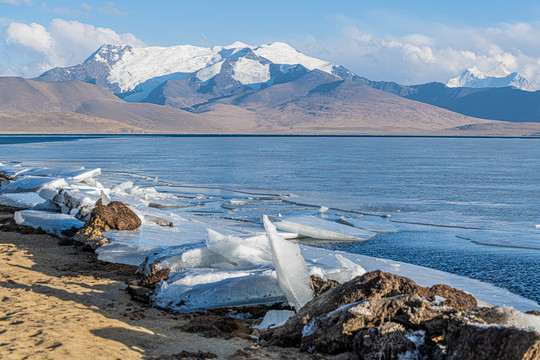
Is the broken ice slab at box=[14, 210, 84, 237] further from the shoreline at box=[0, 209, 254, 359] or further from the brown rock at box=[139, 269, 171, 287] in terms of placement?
the brown rock at box=[139, 269, 171, 287]

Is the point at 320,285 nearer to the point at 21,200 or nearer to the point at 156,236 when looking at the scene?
the point at 156,236

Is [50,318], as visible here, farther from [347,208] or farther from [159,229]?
[347,208]

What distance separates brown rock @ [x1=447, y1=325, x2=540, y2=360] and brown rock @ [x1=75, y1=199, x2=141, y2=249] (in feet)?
24.8

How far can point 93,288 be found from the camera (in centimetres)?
712

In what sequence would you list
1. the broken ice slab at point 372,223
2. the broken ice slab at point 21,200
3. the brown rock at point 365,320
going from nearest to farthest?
the brown rock at point 365,320, the broken ice slab at point 372,223, the broken ice slab at point 21,200

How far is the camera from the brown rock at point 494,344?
11.9 feet

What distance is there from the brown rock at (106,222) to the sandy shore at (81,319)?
172 cm

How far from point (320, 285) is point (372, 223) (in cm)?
795

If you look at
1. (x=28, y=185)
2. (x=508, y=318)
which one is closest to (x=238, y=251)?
(x=508, y=318)

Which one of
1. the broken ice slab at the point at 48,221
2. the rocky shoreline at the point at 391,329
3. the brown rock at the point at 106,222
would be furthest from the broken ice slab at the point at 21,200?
the rocky shoreline at the point at 391,329

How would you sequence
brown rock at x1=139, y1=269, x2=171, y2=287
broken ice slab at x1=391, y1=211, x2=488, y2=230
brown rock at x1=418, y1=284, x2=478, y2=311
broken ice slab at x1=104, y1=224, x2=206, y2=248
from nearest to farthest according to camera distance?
1. brown rock at x1=418, y1=284, x2=478, y2=311
2. brown rock at x1=139, y1=269, x2=171, y2=287
3. broken ice slab at x1=104, y1=224, x2=206, y2=248
4. broken ice slab at x1=391, y1=211, x2=488, y2=230

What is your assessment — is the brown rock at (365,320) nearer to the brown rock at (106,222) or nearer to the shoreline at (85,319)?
the shoreline at (85,319)

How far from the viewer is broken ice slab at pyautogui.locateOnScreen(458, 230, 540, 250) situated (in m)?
11.5

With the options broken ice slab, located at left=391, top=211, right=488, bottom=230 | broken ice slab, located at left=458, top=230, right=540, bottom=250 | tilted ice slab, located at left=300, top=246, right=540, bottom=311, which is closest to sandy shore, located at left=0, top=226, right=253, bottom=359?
tilted ice slab, located at left=300, top=246, right=540, bottom=311
